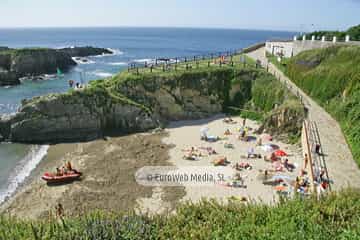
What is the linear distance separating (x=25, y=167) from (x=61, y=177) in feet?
16.4

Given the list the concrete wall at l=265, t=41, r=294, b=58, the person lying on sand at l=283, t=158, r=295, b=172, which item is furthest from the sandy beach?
the concrete wall at l=265, t=41, r=294, b=58

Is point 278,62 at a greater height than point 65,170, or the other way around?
point 278,62

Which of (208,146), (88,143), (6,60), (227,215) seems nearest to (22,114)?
(88,143)

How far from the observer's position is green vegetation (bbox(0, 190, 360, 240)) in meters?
9.34

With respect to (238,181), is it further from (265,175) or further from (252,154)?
(252,154)

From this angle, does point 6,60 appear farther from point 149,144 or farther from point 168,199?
point 168,199

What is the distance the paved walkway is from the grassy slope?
1.53 ft

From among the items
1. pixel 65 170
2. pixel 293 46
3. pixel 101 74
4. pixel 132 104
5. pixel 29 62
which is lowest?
pixel 65 170

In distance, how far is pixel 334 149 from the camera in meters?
20.9

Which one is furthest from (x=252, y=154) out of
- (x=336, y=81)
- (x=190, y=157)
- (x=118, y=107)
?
(x=118, y=107)

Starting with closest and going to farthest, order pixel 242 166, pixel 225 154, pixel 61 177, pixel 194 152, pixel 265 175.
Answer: pixel 265 175, pixel 61 177, pixel 242 166, pixel 225 154, pixel 194 152

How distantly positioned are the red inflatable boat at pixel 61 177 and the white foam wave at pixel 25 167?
2222mm

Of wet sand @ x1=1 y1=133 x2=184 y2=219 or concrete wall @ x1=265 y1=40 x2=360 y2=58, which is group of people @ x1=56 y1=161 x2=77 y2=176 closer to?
wet sand @ x1=1 y1=133 x2=184 y2=219

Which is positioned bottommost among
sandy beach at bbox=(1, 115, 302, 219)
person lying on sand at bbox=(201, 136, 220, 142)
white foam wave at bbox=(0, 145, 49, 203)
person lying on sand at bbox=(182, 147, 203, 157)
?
white foam wave at bbox=(0, 145, 49, 203)
